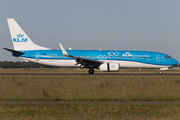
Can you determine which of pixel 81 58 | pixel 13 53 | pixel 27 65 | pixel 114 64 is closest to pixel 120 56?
pixel 114 64

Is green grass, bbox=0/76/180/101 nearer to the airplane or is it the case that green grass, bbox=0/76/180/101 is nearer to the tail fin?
the airplane

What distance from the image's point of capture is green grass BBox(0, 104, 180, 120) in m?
8.51

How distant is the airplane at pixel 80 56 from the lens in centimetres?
3812

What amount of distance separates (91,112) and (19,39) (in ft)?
109

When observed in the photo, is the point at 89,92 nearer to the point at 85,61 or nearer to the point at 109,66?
the point at 85,61

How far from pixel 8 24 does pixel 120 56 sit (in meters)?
19.4

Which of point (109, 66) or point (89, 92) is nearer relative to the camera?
point (89, 92)

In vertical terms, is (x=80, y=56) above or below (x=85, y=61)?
above

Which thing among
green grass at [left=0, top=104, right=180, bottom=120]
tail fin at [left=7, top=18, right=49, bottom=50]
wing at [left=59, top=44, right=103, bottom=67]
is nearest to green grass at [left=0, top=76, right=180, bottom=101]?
green grass at [left=0, top=104, right=180, bottom=120]

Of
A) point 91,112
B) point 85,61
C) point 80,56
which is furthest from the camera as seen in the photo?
point 80,56

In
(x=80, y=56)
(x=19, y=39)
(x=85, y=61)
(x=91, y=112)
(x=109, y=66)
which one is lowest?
(x=91, y=112)

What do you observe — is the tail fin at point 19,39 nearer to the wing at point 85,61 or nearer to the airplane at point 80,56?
the airplane at point 80,56

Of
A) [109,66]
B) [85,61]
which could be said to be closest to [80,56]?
[85,61]

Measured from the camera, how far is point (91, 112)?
9.46m
